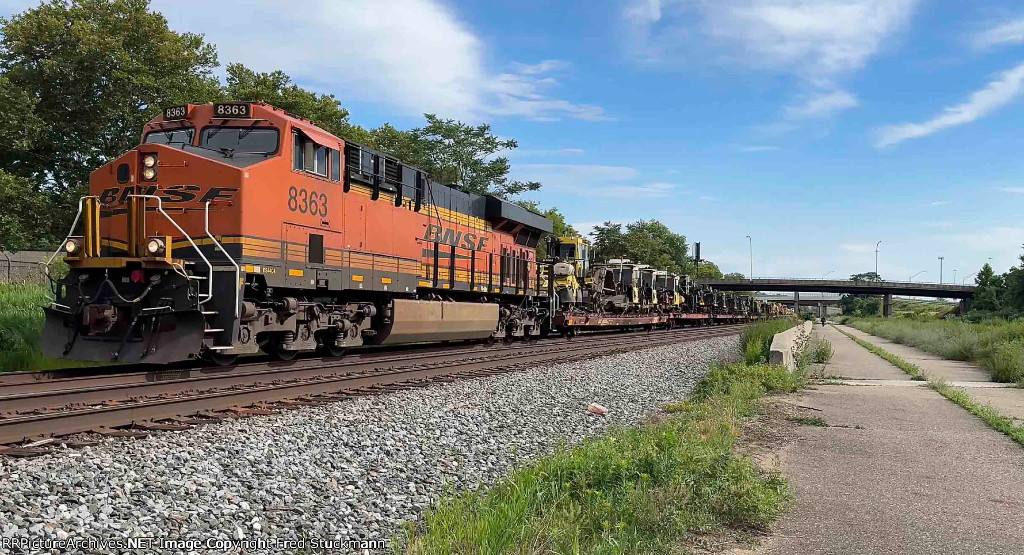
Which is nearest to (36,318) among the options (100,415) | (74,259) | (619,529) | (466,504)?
(74,259)

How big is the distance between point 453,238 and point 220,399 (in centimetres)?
886

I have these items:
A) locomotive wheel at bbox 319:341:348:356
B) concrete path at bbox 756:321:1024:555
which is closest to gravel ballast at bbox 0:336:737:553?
concrete path at bbox 756:321:1024:555

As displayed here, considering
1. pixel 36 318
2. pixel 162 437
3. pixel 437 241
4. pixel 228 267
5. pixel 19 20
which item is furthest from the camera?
pixel 19 20

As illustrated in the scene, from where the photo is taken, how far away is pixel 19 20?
1820cm

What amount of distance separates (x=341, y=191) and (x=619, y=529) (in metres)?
8.65

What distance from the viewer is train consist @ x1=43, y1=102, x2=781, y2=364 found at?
28.7ft

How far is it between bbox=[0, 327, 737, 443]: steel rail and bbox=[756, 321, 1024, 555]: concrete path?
544 cm

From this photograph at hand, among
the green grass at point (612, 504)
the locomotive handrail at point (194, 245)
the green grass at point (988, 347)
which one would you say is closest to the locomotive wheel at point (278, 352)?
the locomotive handrail at point (194, 245)

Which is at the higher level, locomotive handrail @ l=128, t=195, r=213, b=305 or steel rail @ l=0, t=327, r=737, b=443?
locomotive handrail @ l=128, t=195, r=213, b=305

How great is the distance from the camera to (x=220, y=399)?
750 cm

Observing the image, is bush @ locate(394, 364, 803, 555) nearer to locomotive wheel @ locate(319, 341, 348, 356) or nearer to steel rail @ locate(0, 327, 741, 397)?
steel rail @ locate(0, 327, 741, 397)

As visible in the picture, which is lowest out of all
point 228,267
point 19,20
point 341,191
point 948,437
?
point 948,437

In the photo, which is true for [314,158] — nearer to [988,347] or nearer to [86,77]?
[86,77]

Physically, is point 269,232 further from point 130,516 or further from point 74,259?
point 130,516
